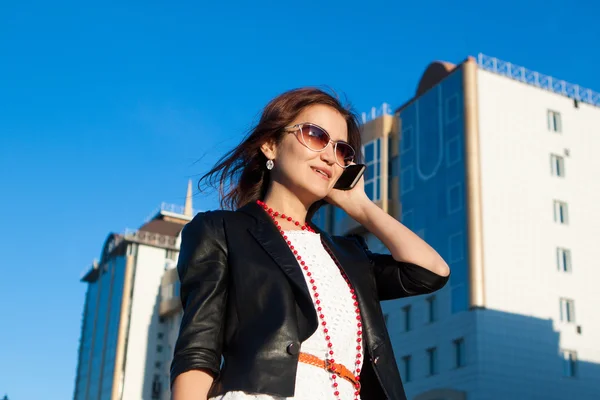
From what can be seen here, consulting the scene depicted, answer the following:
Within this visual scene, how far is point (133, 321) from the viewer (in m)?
72.5

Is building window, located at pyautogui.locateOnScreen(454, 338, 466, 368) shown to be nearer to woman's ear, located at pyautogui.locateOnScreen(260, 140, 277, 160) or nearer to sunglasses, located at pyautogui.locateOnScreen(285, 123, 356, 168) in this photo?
woman's ear, located at pyautogui.locateOnScreen(260, 140, 277, 160)

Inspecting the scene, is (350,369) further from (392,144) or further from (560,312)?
(392,144)

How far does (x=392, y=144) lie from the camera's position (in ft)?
160

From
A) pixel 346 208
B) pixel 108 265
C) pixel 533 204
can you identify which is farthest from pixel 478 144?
pixel 108 265

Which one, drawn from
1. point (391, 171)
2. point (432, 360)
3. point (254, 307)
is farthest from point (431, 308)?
point (254, 307)

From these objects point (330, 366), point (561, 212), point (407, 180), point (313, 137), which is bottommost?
point (330, 366)

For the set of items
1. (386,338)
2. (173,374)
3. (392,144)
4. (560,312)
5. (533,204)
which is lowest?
(173,374)

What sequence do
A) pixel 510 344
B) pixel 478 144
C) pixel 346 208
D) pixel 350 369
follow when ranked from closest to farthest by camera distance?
1. pixel 350 369
2. pixel 346 208
3. pixel 510 344
4. pixel 478 144

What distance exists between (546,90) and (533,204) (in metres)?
6.08

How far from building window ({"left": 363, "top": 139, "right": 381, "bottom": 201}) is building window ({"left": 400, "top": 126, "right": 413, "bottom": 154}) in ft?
4.26

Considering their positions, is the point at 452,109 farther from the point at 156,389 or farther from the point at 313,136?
the point at 313,136

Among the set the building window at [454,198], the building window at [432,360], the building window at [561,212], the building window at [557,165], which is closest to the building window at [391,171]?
the building window at [454,198]

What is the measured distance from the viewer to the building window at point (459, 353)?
1592 inches

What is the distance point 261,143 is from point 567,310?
3970cm
